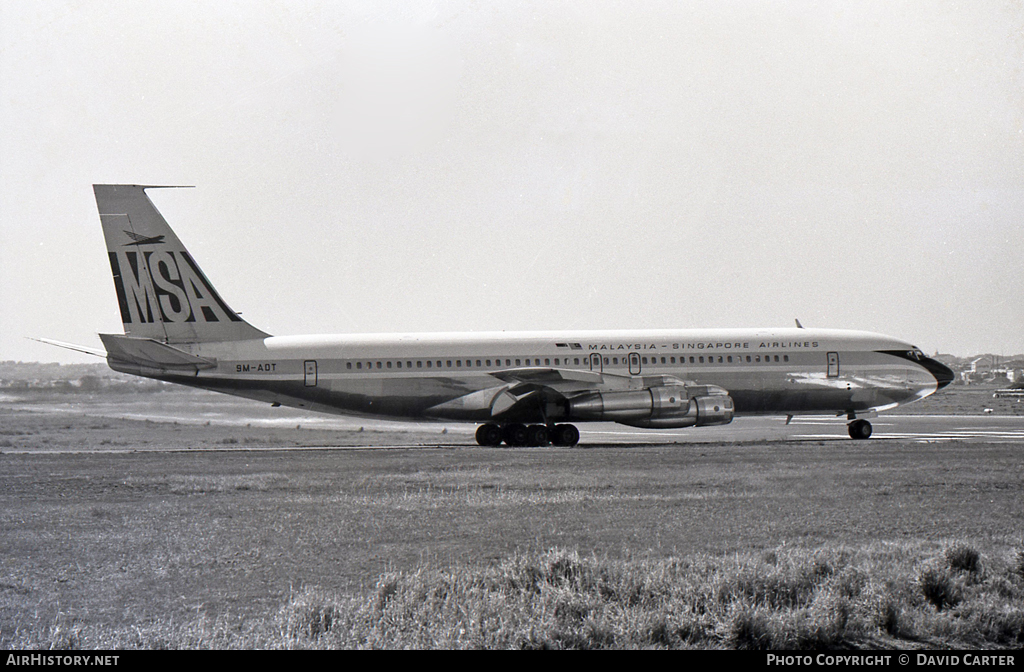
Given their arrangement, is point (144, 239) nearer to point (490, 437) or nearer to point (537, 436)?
point (490, 437)

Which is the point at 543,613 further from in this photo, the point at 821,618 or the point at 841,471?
the point at 841,471

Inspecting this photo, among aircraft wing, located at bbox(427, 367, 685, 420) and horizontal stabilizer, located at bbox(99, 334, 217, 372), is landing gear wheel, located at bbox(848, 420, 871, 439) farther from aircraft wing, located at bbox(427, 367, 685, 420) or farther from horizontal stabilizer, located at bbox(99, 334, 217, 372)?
horizontal stabilizer, located at bbox(99, 334, 217, 372)

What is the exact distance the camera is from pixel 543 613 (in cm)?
916

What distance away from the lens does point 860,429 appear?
112 feet

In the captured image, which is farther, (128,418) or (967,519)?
(128,418)

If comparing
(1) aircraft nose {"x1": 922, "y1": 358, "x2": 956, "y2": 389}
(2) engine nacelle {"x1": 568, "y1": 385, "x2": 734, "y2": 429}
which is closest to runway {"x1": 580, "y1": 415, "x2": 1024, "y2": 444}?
(2) engine nacelle {"x1": 568, "y1": 385, "x2": 734, "y2": 429}

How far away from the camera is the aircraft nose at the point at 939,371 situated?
36.3 m

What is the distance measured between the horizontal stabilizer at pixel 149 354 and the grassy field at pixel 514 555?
7.45 metres

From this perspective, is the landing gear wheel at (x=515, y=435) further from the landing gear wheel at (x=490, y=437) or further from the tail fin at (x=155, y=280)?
the tail fin at (x=155, y=280)
